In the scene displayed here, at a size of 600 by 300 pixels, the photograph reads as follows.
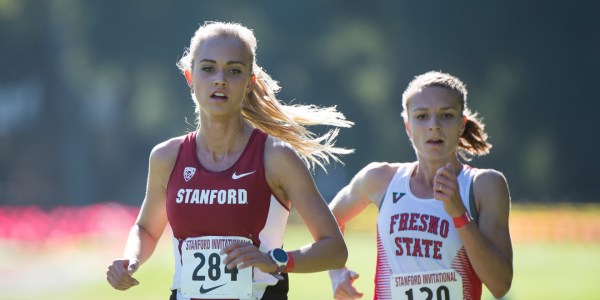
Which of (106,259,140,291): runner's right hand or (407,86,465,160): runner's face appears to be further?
(407,86,465,160): runner's face

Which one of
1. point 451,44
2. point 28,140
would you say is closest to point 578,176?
point 451,44

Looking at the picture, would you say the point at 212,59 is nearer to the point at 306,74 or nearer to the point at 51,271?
the point at 51,271

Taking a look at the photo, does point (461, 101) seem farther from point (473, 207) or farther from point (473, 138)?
point (473, 207)

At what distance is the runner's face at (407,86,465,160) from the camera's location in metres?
5.20

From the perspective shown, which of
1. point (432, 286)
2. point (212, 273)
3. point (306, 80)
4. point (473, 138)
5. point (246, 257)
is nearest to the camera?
point (246, 257)

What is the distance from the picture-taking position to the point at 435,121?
5188 millimetres

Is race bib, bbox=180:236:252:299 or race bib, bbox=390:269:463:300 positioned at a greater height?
race bib, bbox=390:269:463:300

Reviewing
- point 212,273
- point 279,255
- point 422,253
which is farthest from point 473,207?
point 212,273

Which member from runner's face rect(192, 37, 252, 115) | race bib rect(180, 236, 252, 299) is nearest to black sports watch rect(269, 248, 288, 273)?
race bib rect(180, 236, 252, 299)

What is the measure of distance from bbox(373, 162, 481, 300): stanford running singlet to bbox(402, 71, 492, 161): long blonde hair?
34cm

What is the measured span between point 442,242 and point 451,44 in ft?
131

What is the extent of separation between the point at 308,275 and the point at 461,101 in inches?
456

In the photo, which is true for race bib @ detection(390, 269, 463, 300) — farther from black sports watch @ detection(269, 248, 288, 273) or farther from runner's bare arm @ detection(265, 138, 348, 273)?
black sports watch @ detection(269, 248, 288, 273)

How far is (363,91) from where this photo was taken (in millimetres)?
43781
